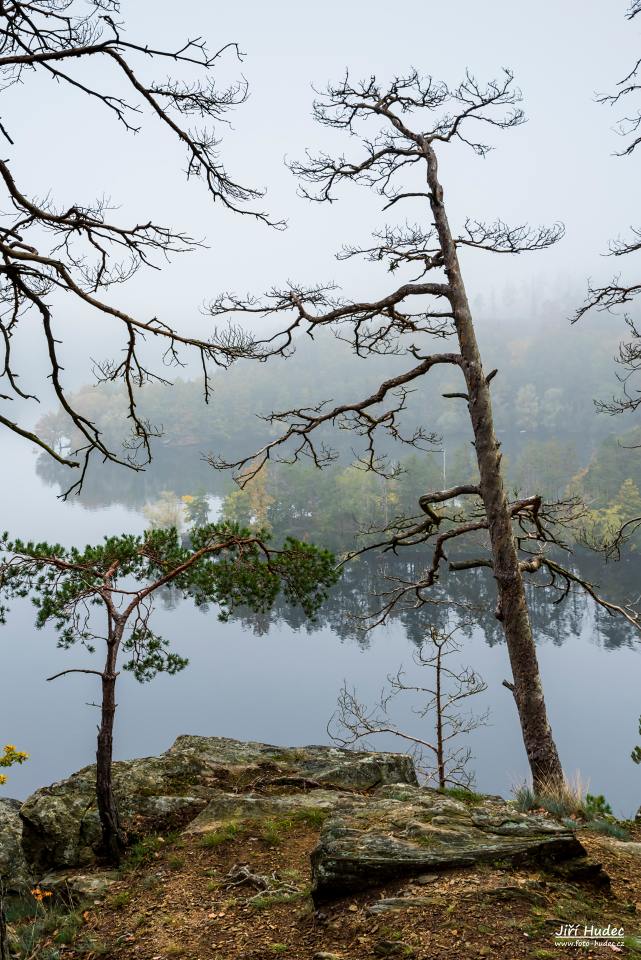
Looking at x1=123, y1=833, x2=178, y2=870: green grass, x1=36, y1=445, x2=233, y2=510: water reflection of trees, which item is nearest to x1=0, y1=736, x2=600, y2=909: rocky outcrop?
x1=123, y1=833, x2=178, y2=870: green grass

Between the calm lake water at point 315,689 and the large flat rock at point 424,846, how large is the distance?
32763mm

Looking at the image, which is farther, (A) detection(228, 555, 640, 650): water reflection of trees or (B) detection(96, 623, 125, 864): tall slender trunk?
(A) detection(228, 555, 640, 650): water reflection of trees

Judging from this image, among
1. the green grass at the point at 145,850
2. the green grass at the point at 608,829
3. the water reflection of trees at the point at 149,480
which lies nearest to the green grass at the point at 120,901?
the green grass at the point at 145,850

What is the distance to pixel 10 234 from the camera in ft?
14.7

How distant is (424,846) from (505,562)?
431 cm

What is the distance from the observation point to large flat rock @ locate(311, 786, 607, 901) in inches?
180

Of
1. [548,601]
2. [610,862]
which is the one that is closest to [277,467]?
[548,601]

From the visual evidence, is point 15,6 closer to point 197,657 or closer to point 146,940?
point 146,940

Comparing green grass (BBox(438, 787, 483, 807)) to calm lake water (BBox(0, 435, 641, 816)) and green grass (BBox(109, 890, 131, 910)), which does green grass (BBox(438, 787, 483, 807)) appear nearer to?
green grass (BBox(109, 890, 131, 910))

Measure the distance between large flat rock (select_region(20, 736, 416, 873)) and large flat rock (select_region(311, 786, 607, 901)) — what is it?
2835 mm

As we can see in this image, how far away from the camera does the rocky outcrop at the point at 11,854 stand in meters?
7.27

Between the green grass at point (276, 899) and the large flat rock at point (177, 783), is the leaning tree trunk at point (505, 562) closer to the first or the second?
the large flat rock at point (177, 783)

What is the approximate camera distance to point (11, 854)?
7.99m

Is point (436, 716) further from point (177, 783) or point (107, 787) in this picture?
point (107, 787)
